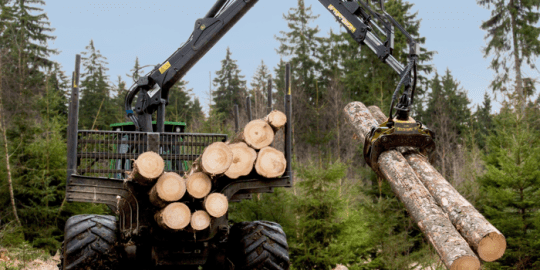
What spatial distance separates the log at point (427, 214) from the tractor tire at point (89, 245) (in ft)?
10.1

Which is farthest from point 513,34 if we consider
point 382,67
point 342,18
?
point 342,18

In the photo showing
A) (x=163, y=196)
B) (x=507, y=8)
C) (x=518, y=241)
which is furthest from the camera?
(x=507, y=8)

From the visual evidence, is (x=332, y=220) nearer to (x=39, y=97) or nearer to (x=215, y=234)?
(x=215, y=234)

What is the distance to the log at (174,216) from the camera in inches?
175

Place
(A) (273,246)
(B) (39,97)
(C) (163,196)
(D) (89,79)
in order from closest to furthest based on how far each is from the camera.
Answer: (C) (163,196), (A) (273,246), (B) (39,97), (D) (89,79)

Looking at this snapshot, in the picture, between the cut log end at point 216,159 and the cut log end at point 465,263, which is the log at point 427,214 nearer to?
the cut log end at point 465,263

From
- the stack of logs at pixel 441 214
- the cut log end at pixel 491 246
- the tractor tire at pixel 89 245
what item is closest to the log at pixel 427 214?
the stack of logs at pixel 441 214

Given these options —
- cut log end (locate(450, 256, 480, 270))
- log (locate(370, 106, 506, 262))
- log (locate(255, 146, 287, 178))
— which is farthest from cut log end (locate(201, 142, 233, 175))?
cut log end (locate(450, 256, 480, 270))

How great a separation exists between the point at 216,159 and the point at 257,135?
571mm

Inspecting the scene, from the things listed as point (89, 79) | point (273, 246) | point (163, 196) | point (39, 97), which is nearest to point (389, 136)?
point (273, 246)

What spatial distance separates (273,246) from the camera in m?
5.60

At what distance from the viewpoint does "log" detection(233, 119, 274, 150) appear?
480 cm

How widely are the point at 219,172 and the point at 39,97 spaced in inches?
481

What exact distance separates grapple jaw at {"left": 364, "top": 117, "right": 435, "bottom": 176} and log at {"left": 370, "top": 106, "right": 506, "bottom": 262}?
161 mm
